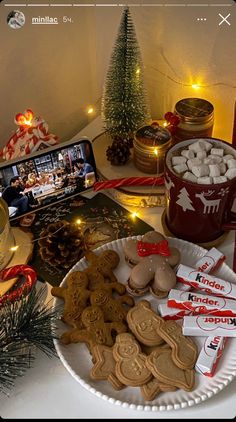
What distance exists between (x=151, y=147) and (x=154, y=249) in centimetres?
25

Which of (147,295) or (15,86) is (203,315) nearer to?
(147,295)

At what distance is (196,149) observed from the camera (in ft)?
3.09

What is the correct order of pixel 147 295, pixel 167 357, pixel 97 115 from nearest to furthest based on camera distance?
pixel 167 357
pixel 147 295
pixel 97 115

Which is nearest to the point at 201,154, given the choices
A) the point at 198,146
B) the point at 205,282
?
the point at 198,146

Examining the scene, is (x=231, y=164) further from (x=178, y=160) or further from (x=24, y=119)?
(x=24, y=119)

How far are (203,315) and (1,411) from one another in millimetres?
333

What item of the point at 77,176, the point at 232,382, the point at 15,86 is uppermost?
the point at 15,86

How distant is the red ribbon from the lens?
2.79 ft

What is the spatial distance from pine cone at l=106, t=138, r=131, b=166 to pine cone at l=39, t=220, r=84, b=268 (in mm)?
205

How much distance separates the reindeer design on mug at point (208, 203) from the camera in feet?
2.86

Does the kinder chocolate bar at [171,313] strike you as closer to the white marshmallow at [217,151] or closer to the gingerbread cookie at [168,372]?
the gingerbread cookie at [168,372]

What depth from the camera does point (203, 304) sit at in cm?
79

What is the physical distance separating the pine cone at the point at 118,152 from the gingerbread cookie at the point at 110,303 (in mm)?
344

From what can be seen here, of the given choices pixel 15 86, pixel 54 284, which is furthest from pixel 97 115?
pixel 54 284
